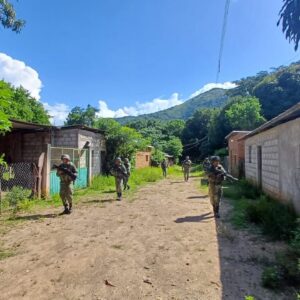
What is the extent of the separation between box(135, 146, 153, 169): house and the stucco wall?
47.3ft

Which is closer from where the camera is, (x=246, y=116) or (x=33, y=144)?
(x=33, y=144)

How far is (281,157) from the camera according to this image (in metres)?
9.88

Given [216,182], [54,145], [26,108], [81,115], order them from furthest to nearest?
[81,115] < [26,108] < [54,145] < [216,182]

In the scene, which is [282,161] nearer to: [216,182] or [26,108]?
[216,182]

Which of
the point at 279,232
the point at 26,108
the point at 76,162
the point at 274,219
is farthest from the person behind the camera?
the point at 26,108

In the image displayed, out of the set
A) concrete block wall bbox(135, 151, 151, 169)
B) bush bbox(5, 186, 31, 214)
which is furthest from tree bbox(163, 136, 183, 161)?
bush bbox(5, 186, 31, 214)

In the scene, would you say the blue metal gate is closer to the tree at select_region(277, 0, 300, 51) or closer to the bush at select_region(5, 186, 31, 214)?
the bush at select_region(5, 186, 31, 214)

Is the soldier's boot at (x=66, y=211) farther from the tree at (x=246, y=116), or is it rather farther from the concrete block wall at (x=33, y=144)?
the tree at (x=246, y=116)

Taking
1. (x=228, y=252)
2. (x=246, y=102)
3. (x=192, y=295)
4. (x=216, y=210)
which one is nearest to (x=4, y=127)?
(x=192, y=295)

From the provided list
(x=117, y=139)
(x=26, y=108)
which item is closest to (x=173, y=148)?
(x=26, y=108)

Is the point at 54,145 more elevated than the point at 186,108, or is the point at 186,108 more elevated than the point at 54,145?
the point at 186,108


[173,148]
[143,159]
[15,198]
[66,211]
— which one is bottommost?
[66,211]

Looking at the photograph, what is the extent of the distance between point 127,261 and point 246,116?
122 ft

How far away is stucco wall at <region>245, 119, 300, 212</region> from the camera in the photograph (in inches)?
328
